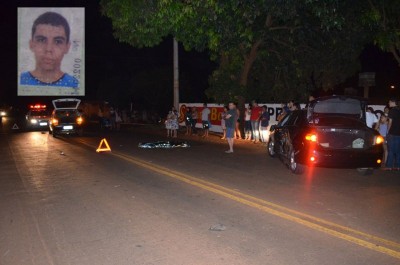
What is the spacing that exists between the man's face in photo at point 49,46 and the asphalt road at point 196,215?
691 inches

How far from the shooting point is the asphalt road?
5.43 meters

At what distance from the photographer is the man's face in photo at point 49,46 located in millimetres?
28266

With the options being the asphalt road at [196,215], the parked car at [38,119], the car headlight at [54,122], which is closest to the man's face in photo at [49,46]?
the parked car at [38,119]

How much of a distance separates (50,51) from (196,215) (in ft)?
80.5

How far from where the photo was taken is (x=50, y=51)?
28969 mm

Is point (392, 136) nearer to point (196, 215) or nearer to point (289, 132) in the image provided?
point (289, 132)

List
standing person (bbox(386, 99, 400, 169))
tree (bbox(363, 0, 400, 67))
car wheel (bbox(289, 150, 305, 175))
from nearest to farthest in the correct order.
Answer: car wheel (bbox(289, 150, 305, 175)), standing person (bbox(386, 99, 400, 169)), tree (bbox(363, 0, 400, 67))

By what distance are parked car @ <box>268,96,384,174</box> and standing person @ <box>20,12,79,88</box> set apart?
70.7ft

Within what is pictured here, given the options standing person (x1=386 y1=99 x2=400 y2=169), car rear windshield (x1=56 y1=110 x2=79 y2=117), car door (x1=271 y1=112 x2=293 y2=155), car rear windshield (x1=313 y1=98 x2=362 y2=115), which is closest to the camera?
car rear windshield (x1=313 y1=98 x2=362 y2=115)

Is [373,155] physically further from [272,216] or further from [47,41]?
[47,41]

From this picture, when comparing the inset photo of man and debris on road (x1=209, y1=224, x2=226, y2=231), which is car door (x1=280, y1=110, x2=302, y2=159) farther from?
the inset photo of man

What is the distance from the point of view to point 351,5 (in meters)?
18.3

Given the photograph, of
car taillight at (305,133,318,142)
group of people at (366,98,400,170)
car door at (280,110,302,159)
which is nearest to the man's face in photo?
car door at (280,110,302,159)

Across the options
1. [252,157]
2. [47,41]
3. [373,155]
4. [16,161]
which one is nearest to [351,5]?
[252,157]
